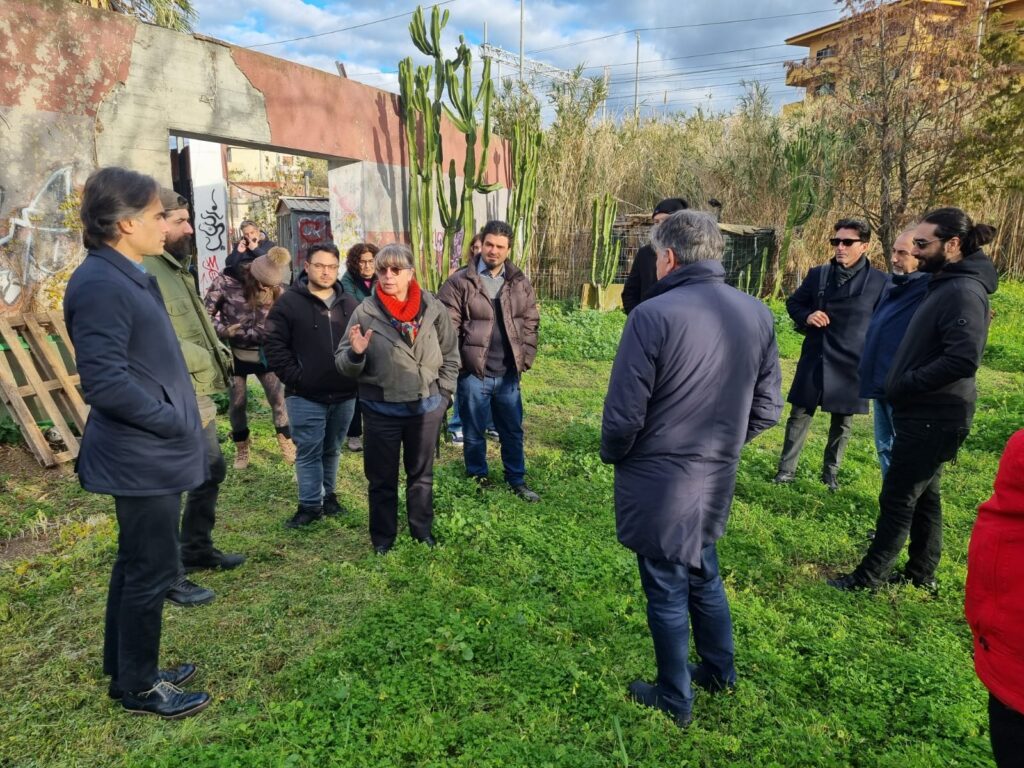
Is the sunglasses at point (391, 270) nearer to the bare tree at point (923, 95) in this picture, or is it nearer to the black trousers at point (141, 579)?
the black trousers at point (141, 579)

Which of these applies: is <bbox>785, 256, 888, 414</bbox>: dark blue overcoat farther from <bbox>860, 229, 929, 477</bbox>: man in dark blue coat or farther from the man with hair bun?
the man with hair bun

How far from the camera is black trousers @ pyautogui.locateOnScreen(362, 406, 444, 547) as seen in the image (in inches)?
152

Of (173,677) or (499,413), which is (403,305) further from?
(173,677)

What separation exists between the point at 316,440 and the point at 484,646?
6.20 feet

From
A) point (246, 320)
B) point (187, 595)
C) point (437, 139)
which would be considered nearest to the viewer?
point (187, 595)

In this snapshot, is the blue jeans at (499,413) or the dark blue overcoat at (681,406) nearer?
the dark blue overcoat at (681,406)

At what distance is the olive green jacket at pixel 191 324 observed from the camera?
330 cm

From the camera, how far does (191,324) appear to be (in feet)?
11.3

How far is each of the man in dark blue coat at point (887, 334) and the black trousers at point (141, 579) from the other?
3.85m

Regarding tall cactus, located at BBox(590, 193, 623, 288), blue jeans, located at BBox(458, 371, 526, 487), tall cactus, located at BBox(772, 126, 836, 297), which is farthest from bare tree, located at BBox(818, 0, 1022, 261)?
blue jeans, located at BBox(458, 371, 526, 487)

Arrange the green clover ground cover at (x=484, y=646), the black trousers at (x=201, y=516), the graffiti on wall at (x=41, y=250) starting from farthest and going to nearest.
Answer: the graffiti on wall at (x=41, y=250) → the black trousers at (x=201, y=516) → the green clover ground cover at (x=484, y=646)

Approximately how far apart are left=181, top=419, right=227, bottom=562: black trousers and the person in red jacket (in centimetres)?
334

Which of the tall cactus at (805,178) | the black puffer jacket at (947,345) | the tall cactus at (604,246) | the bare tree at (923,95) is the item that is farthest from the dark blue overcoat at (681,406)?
the tall cactus at (805,178)

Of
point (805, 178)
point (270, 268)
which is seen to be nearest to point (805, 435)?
point (270, 268)
